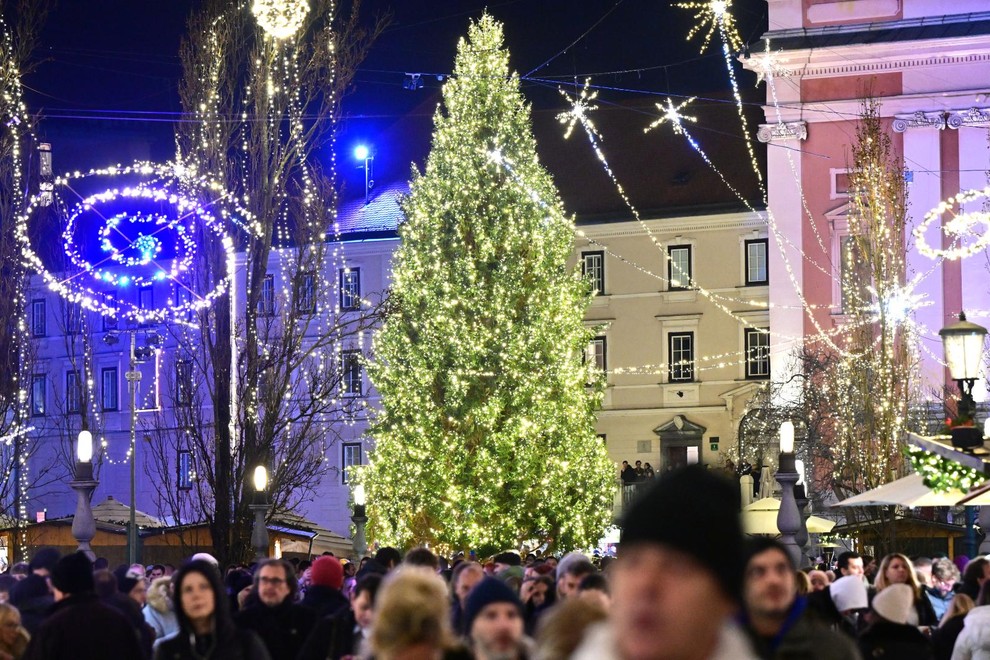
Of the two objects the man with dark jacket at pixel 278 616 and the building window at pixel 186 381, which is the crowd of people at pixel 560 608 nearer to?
the man with dark jacket at pixel 278 616

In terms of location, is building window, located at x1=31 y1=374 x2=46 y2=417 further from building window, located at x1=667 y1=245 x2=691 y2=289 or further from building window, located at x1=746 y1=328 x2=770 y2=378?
building window, located at x1=746 y1=328 x2=770 y2=378

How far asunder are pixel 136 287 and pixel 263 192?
28114 mm

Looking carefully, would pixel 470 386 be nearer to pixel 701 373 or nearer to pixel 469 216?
pixel 469 216

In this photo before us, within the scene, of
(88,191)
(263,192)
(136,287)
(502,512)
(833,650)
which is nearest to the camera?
(833,650)

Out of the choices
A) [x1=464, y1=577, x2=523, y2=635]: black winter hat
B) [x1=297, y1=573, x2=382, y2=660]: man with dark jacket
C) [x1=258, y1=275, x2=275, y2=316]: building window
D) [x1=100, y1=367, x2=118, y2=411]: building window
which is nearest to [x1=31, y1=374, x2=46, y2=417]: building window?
[x1=100, y1=367, x2=118, y2=411]: building window

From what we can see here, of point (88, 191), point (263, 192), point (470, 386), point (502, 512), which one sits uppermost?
point (88, 191)

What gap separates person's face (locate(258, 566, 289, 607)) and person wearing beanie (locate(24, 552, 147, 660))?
98 centimetres

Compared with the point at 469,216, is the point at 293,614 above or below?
below

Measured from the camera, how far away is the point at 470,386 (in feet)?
123

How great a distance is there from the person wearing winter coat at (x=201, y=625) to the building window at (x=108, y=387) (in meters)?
55.3

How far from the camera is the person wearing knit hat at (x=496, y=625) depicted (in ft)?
19.5

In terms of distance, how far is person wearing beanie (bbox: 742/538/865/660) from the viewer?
228 inches

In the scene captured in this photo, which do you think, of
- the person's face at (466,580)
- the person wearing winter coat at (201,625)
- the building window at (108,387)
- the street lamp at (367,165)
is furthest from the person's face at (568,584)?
the building window at (108,387)

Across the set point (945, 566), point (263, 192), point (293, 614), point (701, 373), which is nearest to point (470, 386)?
point (263, 192)
